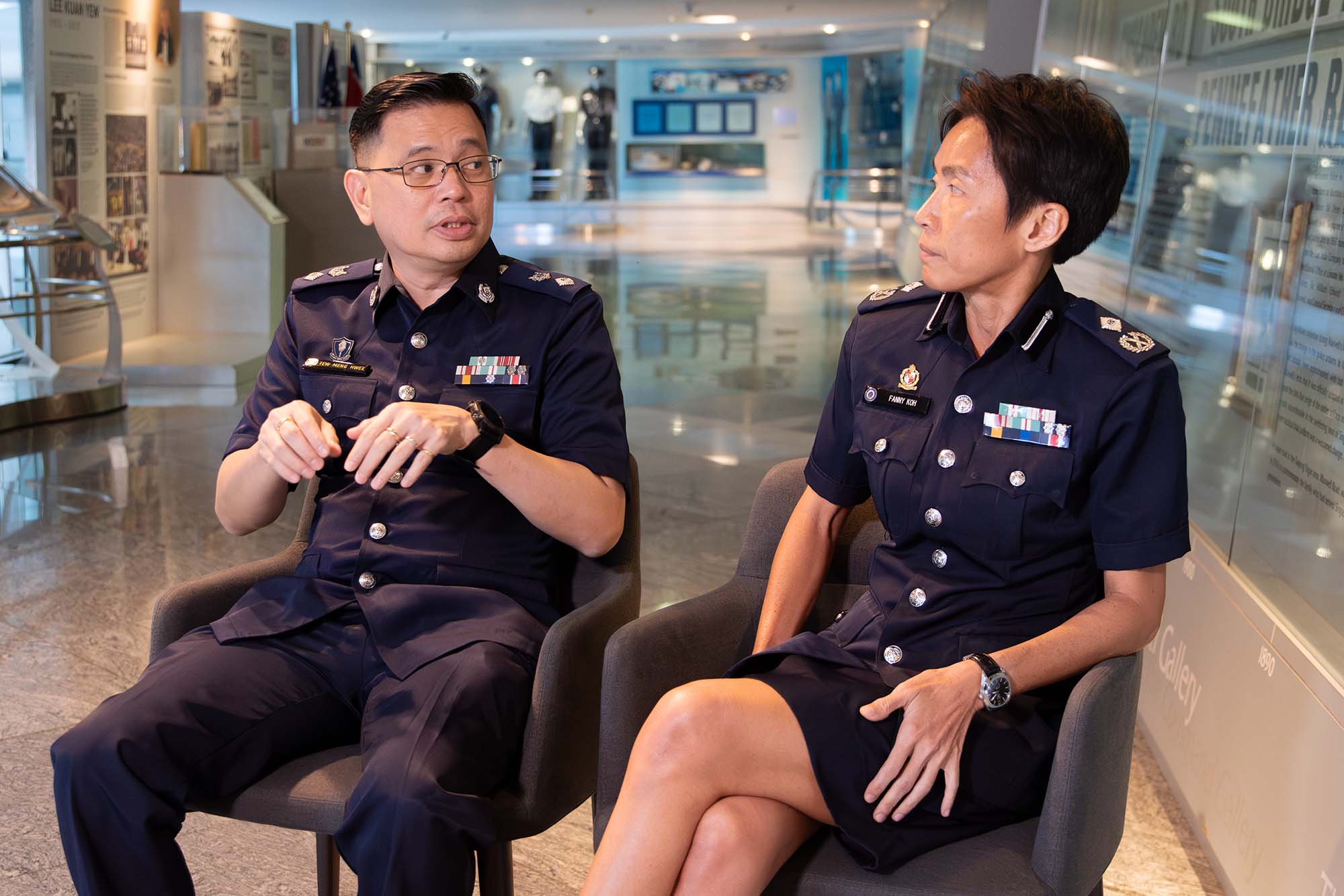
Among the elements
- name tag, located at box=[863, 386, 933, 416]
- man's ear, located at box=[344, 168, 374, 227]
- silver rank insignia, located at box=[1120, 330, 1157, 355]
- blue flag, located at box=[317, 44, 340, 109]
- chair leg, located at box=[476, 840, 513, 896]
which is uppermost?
blue flag, located at box=[317, 44, 340, 109]

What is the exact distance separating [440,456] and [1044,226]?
0.93 meters

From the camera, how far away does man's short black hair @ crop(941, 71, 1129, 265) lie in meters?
1.68

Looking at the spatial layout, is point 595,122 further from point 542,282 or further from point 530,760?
point 530,760

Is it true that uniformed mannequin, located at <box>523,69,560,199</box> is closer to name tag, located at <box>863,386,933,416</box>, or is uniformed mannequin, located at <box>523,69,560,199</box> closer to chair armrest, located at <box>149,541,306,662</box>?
chair armrest, located at <box>149,541,306,662</box>

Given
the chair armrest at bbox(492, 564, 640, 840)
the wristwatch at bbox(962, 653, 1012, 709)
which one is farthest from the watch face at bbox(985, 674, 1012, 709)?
the chair armrest at bbox(492, 564, 640, 840)

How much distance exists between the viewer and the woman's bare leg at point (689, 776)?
1486 millimetres

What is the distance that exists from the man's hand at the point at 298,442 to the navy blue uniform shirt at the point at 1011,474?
693 millimetres

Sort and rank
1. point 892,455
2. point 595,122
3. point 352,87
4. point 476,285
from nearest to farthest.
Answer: point 892,455 < point 476,285 < point 352,87 < point 595,122

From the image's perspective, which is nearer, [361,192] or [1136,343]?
[1136,343]

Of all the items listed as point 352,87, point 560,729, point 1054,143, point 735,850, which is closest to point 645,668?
point 560,729

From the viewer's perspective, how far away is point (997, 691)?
160cm

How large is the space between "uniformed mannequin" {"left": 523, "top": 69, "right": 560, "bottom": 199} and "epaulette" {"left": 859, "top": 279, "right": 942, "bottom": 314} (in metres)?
22.2

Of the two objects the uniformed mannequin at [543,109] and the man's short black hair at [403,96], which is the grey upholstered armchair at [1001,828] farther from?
the uniformed mannequin at [543,109]

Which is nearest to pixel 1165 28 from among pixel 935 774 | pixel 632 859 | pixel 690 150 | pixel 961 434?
pixel 961 434
